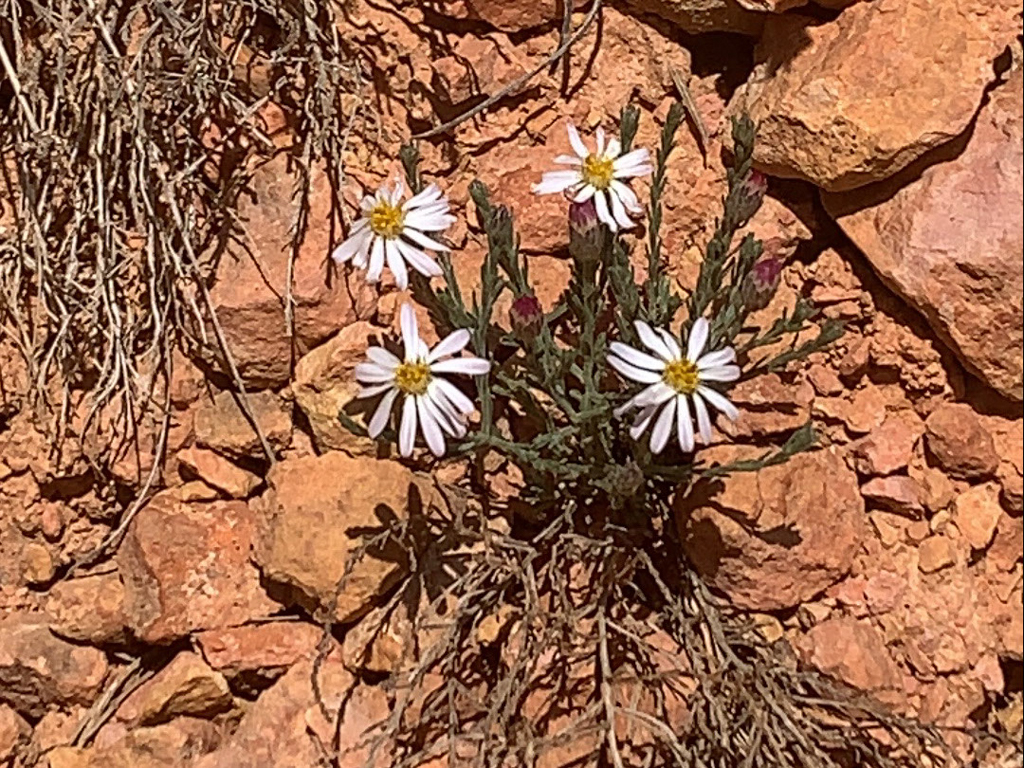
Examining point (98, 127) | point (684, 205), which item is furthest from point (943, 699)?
point (98, 127)

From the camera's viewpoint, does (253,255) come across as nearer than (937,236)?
No

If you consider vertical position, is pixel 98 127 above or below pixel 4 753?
above

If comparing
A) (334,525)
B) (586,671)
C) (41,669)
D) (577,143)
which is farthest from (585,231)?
(41,669)

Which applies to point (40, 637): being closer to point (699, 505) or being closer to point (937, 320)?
point (699, 505)

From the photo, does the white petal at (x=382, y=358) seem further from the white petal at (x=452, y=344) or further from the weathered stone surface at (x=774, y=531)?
the weathered stone surface at (x=774, y=531)

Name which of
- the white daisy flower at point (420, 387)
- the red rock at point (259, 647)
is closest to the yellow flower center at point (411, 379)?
the white daisy flower at point (420, 387)

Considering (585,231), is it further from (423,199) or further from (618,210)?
(423,199)
